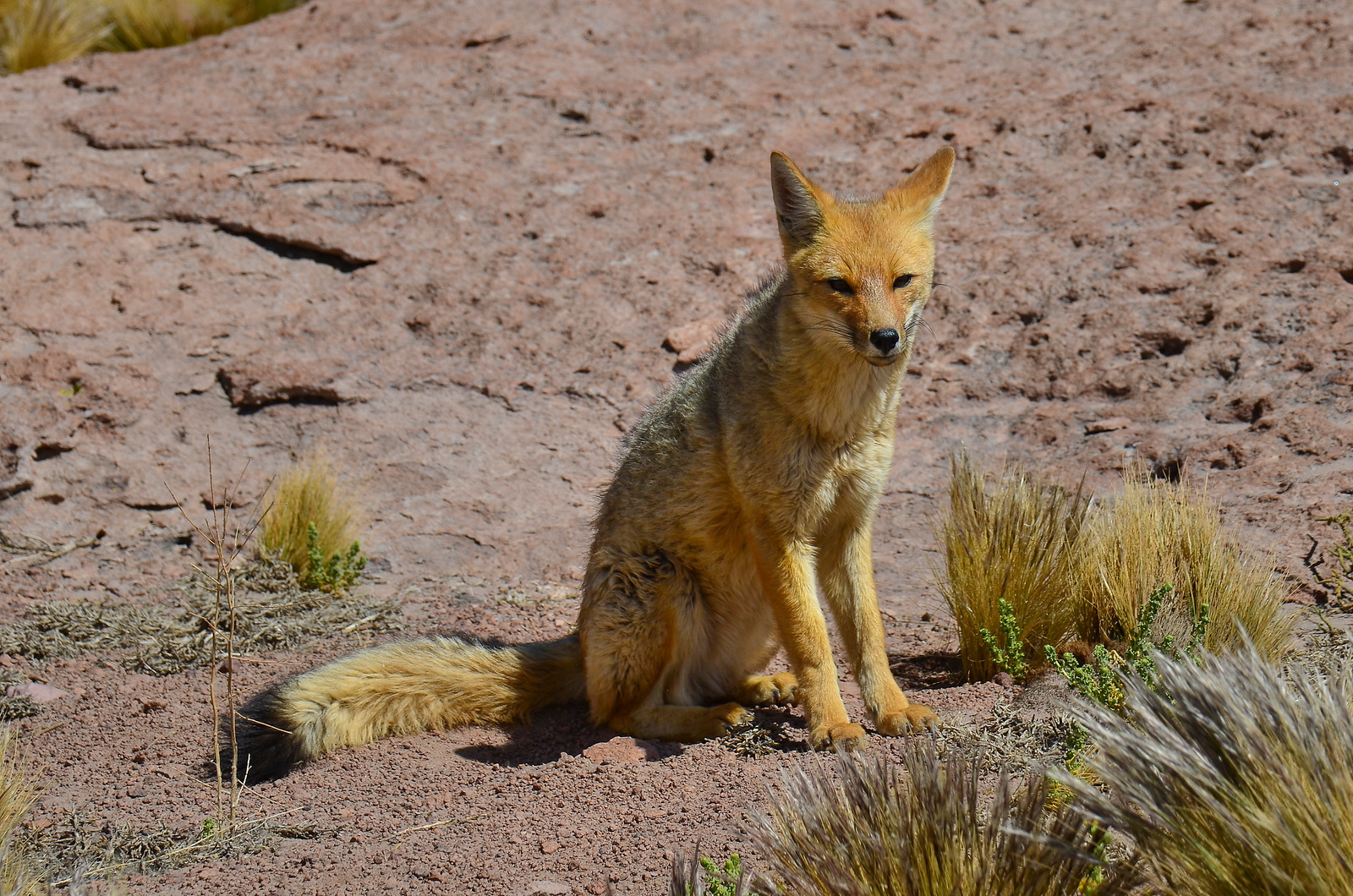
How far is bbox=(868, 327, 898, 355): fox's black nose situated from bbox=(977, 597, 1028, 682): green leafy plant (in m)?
1.23

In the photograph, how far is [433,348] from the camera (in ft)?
26.5

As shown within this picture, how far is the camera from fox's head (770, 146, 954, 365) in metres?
4.21

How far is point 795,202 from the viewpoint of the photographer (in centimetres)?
459

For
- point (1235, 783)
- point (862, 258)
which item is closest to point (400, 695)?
A: point (862, 258)

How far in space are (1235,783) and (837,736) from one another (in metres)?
1.82

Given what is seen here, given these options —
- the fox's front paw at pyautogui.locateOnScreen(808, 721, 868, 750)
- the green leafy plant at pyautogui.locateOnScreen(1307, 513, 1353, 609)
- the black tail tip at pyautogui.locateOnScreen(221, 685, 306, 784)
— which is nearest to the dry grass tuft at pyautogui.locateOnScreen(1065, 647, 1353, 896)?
the fox's front paw at pyautogui.locateOnScreen(808, 721, 868, 750)

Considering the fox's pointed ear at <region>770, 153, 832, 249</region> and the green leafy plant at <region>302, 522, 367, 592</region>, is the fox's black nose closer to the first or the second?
the fox's pointed ear at <region>770, 153, 832, 249</region>

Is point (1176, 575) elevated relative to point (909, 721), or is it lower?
elevated

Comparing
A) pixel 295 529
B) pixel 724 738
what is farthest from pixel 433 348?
pixel 724 738

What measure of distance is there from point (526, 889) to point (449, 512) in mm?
4080

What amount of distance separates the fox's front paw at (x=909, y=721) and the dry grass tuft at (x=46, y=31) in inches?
418

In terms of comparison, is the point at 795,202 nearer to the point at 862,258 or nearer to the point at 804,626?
the point at 862,258

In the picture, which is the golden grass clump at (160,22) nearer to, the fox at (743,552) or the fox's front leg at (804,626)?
the fox at (743,552)

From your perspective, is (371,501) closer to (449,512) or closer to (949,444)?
(449,512)
